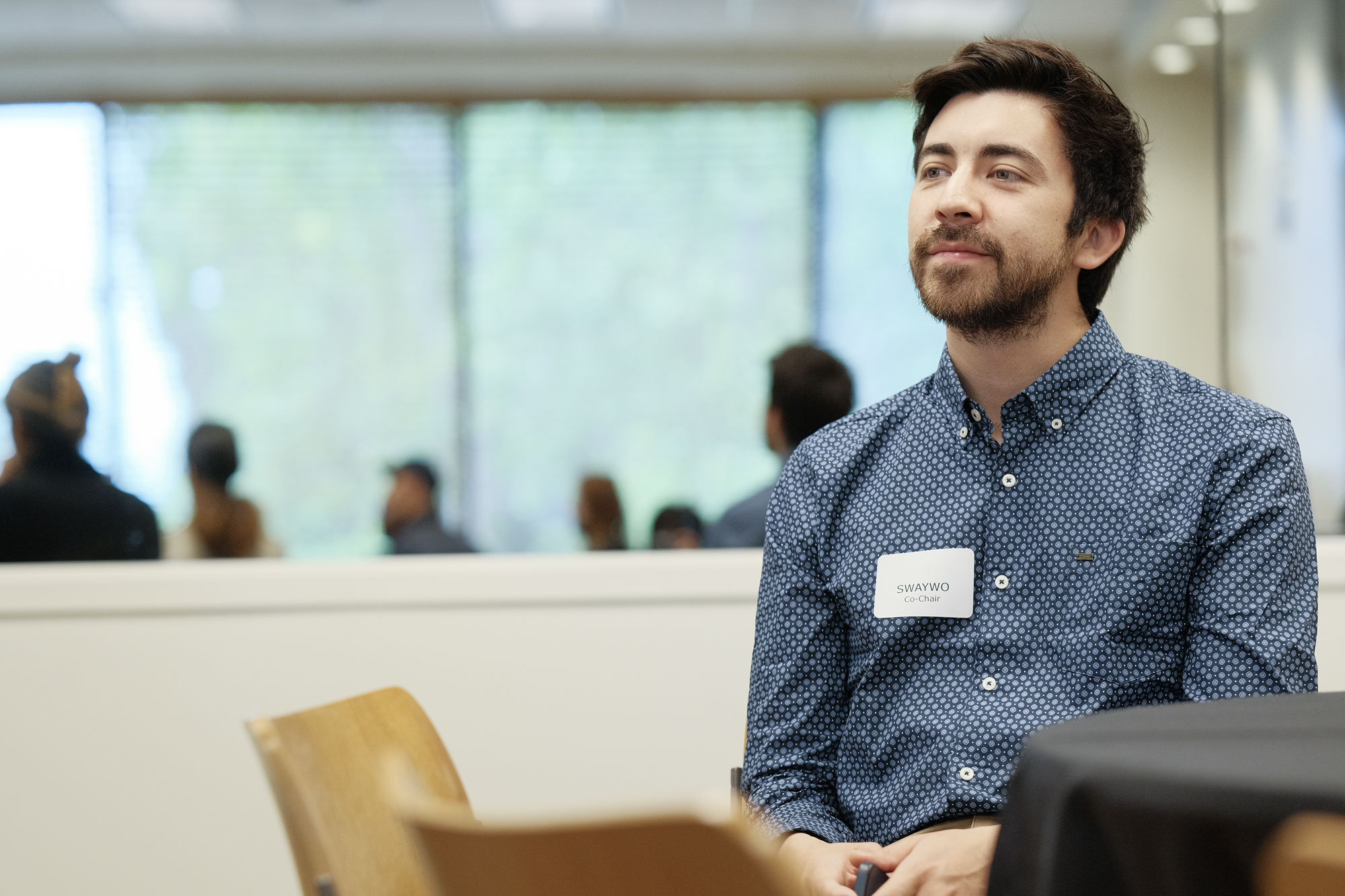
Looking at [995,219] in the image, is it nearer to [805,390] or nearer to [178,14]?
[805,390]

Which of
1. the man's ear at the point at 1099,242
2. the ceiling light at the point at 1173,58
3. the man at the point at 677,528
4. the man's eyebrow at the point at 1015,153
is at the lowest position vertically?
the man at the point at 677,528

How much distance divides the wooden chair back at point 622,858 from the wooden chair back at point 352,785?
1.61 feet

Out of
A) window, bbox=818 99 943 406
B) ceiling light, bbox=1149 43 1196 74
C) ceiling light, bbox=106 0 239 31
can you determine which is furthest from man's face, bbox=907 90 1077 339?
ceiling light, bbox=106 0 239 31

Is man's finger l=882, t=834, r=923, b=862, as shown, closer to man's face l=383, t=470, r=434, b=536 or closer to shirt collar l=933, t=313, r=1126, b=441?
shirt collar l=933, t=313, r=1126, b=441

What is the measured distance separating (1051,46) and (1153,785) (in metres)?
1.15

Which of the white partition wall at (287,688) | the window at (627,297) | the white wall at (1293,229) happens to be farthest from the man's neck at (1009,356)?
the window at (627,297)

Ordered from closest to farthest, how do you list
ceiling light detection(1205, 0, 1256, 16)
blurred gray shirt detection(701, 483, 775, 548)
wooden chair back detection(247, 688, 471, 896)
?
wooden chair back detection(247, 688, 471, 896), blurred gray shirt detection(701, 483, 775, 548), ceiling light detection(1205, 0, 1256, 16)

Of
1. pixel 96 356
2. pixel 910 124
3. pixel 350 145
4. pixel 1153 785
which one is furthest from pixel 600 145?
pixel 1153 785

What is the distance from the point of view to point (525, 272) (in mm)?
4652

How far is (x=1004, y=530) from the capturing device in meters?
1.47

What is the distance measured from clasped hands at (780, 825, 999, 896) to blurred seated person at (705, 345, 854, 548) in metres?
1.66

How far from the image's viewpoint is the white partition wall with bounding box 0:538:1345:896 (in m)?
2.62

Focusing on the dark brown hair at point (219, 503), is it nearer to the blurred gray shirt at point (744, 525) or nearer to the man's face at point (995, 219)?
the blurred gray shirt at point (744, 525)

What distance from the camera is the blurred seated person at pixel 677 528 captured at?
4.35m
